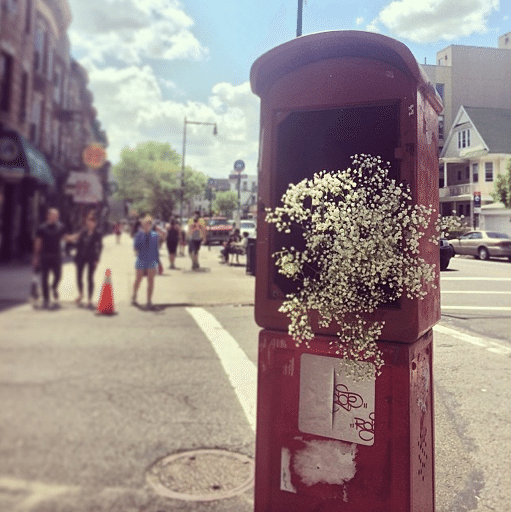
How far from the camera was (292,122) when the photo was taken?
6.87ft

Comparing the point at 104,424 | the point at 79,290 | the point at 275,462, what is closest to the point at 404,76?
the point at 79,290

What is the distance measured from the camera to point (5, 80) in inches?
59.1

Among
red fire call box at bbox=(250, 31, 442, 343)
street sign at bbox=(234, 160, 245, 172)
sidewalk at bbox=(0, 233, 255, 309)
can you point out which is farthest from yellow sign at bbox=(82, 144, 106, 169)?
street sign at bbox=(234, 160, 245, 172)

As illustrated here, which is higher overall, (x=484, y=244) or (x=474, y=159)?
(x=474, y=159)

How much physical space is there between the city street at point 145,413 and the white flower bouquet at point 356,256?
672mm

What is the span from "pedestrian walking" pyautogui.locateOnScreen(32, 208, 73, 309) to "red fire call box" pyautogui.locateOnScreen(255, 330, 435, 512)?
3.08 ft

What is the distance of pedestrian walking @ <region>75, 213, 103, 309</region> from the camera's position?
1626mm

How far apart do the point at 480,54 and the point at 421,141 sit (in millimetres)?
978

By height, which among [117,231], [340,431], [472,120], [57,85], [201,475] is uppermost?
[472,120]

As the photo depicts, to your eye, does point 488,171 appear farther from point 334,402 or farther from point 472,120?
point 334,402

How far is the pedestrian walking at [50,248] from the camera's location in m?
1.48

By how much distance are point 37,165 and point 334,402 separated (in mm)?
1490

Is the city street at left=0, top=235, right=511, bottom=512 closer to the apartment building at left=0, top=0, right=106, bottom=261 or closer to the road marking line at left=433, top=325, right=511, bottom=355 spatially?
the road marking line at left=433, top=325, right=511, bottom=355

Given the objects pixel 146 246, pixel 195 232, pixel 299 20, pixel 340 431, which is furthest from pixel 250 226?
pixel 340 431
